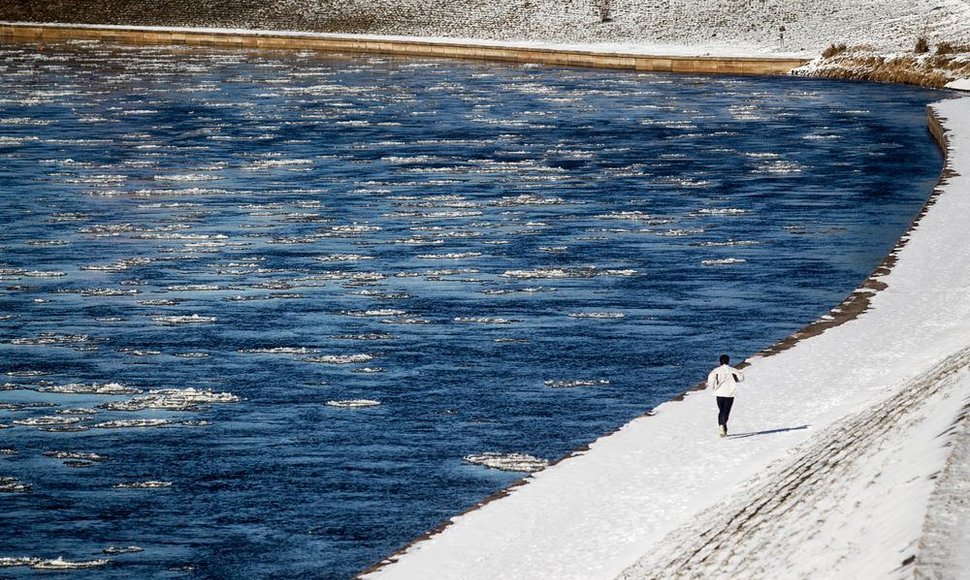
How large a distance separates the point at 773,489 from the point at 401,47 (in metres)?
69.7

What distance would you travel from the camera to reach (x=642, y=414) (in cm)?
1930

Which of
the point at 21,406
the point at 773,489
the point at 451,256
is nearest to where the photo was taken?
the point at 773,489

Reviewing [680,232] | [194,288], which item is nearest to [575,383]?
[194,288]

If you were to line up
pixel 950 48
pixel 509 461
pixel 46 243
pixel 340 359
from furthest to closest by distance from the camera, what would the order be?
1. pixel 950 48
2. pixel 46 243
3. pixel 340 359
4. pixel 509 461

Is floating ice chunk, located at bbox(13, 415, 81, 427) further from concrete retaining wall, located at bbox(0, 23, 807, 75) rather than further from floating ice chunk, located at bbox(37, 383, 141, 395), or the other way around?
concrete retaining wall, located at bbox(0, 23, 807, 75)

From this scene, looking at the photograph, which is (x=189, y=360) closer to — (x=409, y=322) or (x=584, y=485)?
(x=409, y=322)

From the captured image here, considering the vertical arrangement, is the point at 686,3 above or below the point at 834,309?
above

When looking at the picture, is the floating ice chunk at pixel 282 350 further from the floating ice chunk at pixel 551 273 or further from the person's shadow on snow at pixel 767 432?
the person's shadow on snow at pixel 767 432

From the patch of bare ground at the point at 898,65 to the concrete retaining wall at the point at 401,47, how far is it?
176cm

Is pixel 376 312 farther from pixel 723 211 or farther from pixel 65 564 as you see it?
pixel 723 211

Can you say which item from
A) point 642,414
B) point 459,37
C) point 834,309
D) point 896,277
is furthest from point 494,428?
point 459,37

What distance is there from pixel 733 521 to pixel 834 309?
10.2 m

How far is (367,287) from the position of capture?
27.2 m

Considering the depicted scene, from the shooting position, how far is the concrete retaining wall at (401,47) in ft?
231
